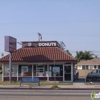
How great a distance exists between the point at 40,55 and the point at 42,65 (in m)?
1.40

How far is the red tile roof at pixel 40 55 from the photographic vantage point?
3816 cm

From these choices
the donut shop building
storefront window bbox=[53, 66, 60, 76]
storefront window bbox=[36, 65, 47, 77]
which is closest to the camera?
storefront window bbox=[53, 66, 60, 76]

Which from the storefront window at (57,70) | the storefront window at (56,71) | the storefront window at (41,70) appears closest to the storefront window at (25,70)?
the storefront window at (41,70)

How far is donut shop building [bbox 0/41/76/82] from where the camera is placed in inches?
1499

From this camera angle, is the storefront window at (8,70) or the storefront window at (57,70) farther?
the storefront window at (8,70)

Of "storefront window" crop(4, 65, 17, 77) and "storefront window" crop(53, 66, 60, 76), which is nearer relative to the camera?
"storefront window" crop(53, 66, 60, 76)

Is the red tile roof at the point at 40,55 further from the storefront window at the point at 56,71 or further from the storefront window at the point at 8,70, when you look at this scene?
the storefront window at the point at 56,71

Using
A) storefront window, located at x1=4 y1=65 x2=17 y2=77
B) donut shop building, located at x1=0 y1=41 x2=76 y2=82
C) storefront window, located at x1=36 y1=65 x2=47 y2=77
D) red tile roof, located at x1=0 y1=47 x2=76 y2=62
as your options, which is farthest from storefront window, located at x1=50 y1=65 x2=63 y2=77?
storefront window, located at x1=4 y1=65 x2=17 y2=77

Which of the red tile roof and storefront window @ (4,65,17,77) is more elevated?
the red tile roof

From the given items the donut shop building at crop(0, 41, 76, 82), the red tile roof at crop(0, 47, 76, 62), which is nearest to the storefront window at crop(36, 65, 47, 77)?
the donut shop building at crop(0, 41, 76, 82)

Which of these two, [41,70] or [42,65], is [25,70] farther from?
[42,65]

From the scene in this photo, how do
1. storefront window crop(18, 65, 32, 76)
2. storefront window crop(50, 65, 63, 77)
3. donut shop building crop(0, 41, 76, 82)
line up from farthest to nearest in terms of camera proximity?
storefront window crop(18, 65, 32, 76) → storefront window crop(50, 65, 63, 77) → donut shop building crop(0, 41, 76, 82)

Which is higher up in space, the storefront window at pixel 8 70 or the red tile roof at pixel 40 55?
the red tile roof at pixel 40 55

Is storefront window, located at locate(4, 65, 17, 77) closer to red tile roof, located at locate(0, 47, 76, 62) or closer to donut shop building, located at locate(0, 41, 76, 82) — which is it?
donut shop building, located at locate(0, 41, 76, 82)
